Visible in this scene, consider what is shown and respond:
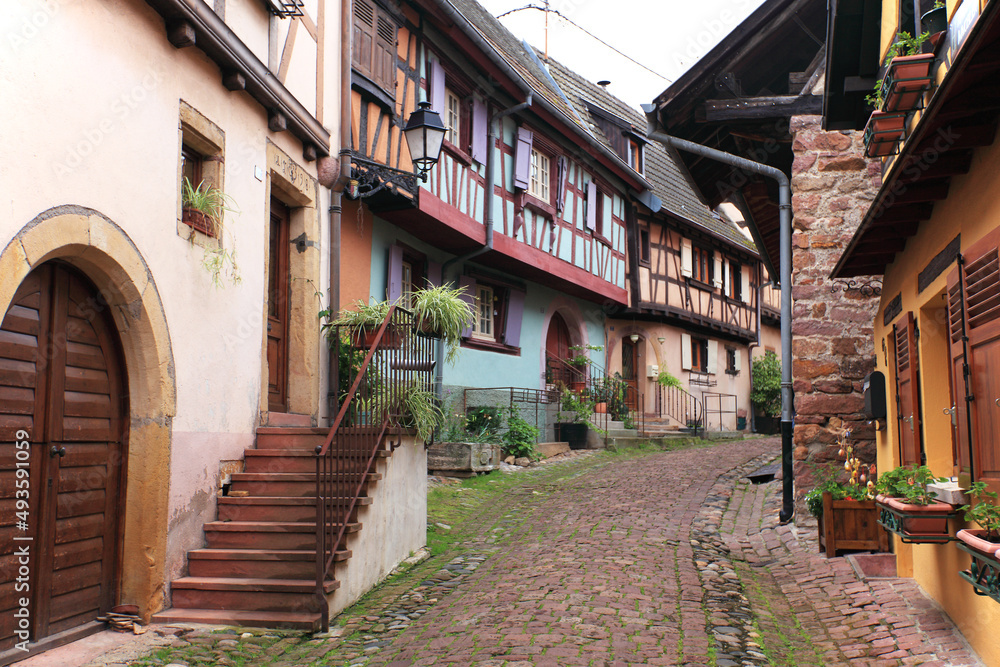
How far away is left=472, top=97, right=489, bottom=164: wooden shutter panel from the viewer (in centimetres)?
1301

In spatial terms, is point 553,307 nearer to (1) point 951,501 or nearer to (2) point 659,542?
(2) point 659,542

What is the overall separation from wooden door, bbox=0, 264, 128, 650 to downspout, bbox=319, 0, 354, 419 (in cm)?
290

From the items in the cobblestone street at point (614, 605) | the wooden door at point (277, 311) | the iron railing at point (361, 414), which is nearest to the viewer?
the cobblestone street at point (614, 605)

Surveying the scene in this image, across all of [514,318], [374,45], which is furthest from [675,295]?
[374,45]

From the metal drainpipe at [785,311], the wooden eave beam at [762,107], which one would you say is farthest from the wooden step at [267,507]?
the wooden eave beam at [762,107]

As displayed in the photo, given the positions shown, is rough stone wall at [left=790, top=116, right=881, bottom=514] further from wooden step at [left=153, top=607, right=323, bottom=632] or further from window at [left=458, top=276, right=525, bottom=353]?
window at [left=458, top=276, right=525, bottom=353]

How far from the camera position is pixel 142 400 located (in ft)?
18.0

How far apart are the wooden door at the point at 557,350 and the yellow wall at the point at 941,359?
9761 millimetres

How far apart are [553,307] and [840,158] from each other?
8.27 meters

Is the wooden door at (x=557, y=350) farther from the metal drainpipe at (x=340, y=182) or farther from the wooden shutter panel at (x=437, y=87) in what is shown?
Answer: the metal drainpipe at (x=340, y=182)

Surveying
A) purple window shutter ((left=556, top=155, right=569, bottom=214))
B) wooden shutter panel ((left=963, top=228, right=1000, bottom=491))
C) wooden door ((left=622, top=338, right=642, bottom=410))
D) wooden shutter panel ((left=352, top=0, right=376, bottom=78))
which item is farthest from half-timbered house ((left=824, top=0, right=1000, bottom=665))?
wooden door ((left=622, top=338, right=642, bottom=410))

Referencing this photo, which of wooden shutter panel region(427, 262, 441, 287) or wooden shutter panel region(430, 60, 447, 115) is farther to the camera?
wooden shutter panel region(427, 262, 441, 287)

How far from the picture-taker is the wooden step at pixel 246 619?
17.6ft

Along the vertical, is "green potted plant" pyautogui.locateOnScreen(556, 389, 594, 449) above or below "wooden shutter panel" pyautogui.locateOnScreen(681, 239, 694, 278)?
below
